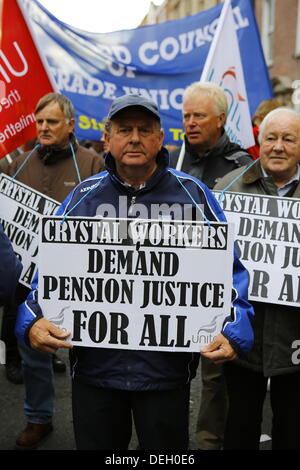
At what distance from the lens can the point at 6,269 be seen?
6.50 ft

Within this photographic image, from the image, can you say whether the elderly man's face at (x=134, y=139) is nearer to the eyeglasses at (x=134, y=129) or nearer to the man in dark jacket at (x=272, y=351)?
the eyeglasses at (x=134, y=129)

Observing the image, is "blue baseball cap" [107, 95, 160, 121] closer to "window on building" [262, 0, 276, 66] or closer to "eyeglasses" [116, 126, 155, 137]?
"eyeglasses" [116, 126, 155, 137]

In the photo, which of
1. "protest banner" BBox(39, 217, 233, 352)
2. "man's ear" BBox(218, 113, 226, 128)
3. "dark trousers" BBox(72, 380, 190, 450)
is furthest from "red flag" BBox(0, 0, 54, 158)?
"dark trousers" BBox(72, 380, 190, 450)

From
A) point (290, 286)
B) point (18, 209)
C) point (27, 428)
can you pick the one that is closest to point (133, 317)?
point (290, 286)

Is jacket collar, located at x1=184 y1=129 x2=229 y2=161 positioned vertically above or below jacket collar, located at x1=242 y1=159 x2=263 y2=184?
above

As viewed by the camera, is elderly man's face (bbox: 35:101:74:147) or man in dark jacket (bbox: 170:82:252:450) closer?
man in dark jacket (bbox: 170:82:252:450)

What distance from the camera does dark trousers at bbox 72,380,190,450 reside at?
2043 mm

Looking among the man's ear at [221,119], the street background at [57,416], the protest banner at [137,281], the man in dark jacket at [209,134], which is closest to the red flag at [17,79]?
the man in dark jacket at [209,134]

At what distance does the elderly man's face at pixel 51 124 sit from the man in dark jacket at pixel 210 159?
0.80 metres

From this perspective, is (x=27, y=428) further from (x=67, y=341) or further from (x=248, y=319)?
(x=248, y=319)

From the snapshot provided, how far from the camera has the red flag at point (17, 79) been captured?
3.90m

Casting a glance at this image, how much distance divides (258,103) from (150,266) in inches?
162

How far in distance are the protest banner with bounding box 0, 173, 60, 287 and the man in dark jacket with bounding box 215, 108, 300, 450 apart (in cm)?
108

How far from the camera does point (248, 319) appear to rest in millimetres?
2033
